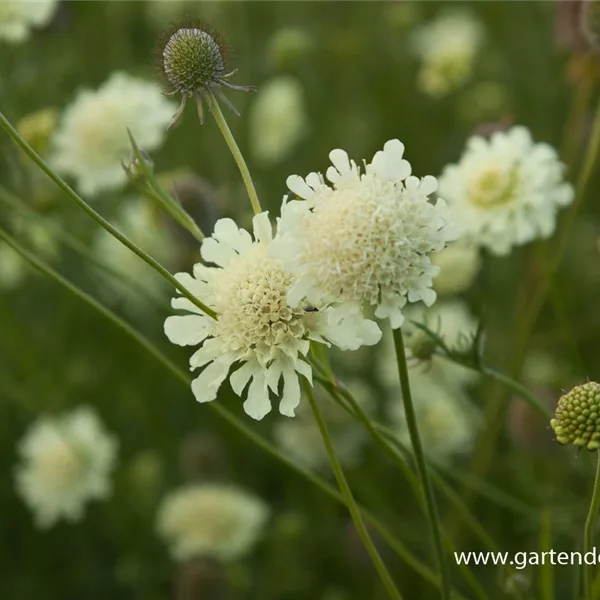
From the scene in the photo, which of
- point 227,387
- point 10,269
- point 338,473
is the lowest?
point 338,473

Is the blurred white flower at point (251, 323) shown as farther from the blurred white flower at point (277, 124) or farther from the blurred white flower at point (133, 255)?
the blurred white flower at point (277, 124)

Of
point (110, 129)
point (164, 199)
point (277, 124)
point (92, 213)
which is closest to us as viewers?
point (92, 213)

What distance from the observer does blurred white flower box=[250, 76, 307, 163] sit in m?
2.02

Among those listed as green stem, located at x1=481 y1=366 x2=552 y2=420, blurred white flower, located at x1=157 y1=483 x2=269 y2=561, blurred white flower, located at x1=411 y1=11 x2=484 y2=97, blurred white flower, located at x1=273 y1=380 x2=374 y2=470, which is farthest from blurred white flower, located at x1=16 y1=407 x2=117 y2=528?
green stem, located at x1=481 y1=366 x2=552 y2=420

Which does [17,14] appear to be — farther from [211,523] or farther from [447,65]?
[447,65]

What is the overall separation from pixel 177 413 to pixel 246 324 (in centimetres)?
115

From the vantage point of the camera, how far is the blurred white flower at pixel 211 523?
1440 mm

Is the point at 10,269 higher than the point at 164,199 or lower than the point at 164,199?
higher

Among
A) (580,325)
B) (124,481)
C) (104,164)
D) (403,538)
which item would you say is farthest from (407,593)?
(104,164)

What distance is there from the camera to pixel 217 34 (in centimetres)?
74

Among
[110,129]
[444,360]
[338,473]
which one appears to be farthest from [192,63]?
[444,360]

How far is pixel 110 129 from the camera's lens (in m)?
1.40

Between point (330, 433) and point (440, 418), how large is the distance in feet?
0.59

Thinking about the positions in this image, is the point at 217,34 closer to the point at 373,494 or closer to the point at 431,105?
the point at 373,494
